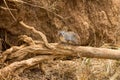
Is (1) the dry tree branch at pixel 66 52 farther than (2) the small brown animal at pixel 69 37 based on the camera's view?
No

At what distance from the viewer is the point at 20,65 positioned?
2.32 m

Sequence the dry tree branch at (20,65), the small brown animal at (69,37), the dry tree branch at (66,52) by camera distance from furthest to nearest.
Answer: the small brown animal at (69,37) < the dry tree branch at (66,52) < the dry tree branch at (20,65)

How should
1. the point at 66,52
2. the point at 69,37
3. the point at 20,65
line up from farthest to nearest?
the point at 69,37 < the point at 66,52 < the point at 20,65

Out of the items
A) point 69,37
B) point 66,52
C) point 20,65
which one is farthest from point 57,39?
point 20,65

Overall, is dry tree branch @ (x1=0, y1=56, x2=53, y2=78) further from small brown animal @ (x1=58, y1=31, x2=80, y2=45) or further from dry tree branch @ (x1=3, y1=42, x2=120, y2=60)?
small brown animal @ (x1=58, y1=31, x2=80, y2=45)

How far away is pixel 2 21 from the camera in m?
2.65

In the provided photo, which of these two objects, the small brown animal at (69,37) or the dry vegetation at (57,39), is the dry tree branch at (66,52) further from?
the small brown animal at (69,37)

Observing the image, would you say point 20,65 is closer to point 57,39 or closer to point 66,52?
point 66,52

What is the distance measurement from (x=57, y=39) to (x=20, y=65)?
24.0 inches

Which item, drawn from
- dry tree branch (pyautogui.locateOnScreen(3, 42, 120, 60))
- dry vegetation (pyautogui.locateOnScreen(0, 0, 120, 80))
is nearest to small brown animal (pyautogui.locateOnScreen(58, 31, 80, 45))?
dry vegetation (pyautogui.locateOnScreen(0, 0, 120, 80))

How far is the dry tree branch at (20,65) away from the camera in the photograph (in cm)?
226

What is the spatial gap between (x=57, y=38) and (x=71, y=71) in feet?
1.37

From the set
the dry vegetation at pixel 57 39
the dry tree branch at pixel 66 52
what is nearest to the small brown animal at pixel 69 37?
the dry vegetation at pixel 57 39

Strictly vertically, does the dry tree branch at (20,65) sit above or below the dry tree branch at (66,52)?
below
